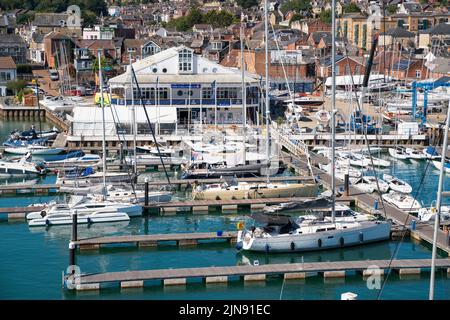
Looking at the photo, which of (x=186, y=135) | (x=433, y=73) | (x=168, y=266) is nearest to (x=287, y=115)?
(x=186, y=135)

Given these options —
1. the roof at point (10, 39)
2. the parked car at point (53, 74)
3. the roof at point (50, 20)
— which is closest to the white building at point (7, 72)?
the parked car at point (53, 74)

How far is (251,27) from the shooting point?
103438 mm

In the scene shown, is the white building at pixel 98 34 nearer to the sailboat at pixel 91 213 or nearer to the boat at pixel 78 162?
the boat at pixel 78 162

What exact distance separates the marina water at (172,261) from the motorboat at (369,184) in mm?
5647

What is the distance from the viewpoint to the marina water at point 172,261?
21.4m

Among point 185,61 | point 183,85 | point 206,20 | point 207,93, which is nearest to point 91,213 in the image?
point 183,85

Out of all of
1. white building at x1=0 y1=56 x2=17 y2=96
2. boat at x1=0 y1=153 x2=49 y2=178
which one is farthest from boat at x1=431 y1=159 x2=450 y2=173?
white building at x1=0 y1=56 x2=17 y2=96

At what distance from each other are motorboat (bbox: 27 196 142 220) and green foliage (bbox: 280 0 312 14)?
326 feet

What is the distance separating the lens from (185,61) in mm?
51531

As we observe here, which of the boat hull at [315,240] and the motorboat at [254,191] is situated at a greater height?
the motorboat at [254,191]

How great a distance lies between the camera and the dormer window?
51344 mm

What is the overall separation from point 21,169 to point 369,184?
16864 millimetres
